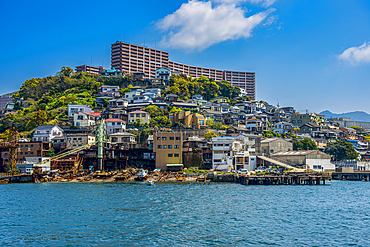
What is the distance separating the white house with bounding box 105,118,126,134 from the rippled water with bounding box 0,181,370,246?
1615 inches

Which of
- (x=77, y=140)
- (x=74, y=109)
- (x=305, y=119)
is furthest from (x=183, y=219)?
(x=305, y=119)

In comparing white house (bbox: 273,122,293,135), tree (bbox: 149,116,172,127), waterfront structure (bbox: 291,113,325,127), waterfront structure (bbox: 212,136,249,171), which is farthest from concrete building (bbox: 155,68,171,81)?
waterfront structure (bbox: 212,136,249,171)

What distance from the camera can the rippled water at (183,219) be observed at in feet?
67.5

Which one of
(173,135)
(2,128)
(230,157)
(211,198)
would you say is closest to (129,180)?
(173,135)

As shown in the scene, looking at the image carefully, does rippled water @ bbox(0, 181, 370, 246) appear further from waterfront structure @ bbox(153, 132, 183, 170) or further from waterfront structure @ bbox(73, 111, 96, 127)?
waterfront structure @ bbox(73, 111, 96, 127)

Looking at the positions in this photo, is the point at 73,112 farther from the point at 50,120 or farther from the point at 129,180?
the point at 129,180

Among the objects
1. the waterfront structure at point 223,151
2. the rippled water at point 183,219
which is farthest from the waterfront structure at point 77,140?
the rippled water at point 183,219

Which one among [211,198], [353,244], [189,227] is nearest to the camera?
[353,244]

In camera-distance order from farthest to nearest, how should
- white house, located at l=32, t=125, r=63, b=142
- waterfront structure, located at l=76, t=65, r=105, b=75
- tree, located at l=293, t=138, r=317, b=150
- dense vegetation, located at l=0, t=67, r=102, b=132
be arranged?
waterfront structure, located at l=76, t=65, r=105, b=75 < dense vegetation, located at l=0, t=67, r=102, b=132 < tree, located at l=293, t=138, r=317, b=150 < white house, located at l=32, t=125, r=63, b=142

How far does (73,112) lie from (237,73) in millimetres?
104159

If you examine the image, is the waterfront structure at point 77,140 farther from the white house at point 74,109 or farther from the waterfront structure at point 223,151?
the waterfront structure at point 223,151

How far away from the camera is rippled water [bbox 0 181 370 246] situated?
20.6 meters

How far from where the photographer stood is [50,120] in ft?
290

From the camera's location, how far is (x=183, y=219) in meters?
26.2
